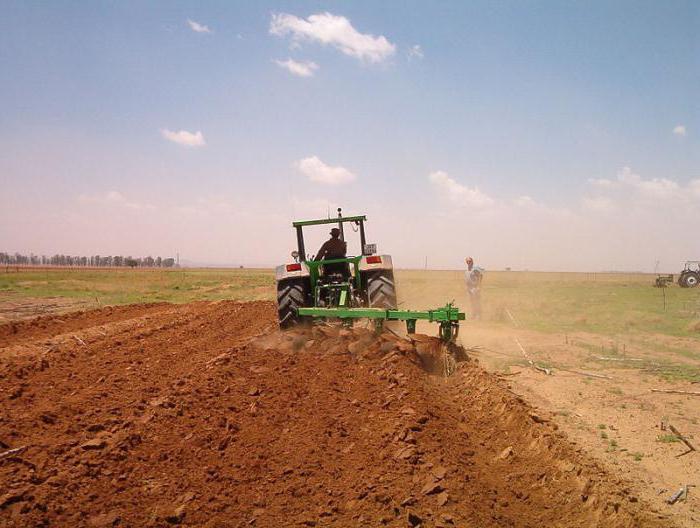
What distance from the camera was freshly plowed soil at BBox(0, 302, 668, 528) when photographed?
315cm

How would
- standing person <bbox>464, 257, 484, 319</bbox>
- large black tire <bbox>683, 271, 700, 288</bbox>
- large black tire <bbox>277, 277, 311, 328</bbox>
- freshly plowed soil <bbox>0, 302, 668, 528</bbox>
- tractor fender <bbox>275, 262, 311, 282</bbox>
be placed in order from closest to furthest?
freshly plowed soil <bbox>0, 302, 668, 528</bbox>
large black tire <bbox>277, 277, 311, 328</bbox>
tractor fender <bbox>275, 262, 311, 282</bbox>
standing person <bbox>464, 257, 484, 319</bbox>
large black tire <bbox>683, 271, 700, 288</bbox>

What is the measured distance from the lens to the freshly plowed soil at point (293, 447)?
3.15 metres

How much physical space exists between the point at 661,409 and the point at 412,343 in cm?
293

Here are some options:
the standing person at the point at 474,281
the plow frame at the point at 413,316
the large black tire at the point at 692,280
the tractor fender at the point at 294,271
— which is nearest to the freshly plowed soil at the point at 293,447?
the plow frame at the point at 413,316

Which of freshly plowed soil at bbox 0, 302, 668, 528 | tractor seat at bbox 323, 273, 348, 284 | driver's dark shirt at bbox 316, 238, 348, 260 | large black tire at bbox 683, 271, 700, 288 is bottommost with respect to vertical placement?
freshly plowed soil at bbox 0, 302, 668, 528

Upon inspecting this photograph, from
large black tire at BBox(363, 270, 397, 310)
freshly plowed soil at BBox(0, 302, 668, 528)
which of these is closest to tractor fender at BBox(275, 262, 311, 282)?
large black tire at BBox(363, 270, 397, 310)

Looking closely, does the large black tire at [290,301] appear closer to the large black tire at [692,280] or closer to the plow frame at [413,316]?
the plow frame at [413,316]

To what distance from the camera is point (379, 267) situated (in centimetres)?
825

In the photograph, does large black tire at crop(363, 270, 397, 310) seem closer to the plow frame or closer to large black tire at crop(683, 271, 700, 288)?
the plow frame

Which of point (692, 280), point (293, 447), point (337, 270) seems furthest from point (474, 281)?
point (692, 280)

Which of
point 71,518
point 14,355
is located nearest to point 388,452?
point 71,518

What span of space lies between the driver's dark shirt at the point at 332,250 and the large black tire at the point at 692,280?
30324 millimetres

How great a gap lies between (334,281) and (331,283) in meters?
0.11

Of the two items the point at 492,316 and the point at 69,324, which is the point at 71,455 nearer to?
the point at 69,324
